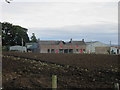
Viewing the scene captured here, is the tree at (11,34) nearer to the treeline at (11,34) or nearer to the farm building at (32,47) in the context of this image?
the treeline at (11,34)

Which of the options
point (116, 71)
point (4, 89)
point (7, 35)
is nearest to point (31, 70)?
point (4, 89)

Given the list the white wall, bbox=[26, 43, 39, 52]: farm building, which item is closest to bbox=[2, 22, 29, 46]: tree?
bbox=[26, 43, 39, 52]: farm building

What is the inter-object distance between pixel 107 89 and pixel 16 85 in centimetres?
394

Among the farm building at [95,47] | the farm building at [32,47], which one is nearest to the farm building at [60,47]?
the farm building at [32,47]

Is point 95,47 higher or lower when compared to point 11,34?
lower

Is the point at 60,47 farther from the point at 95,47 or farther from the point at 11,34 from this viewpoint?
the point at 11,34

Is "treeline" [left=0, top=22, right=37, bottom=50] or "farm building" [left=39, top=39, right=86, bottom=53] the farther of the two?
"treeline" [left=0, top=22, right=37, bottom=50]

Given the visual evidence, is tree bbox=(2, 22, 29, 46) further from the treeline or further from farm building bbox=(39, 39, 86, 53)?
farm building bbox=(39, 39, 86, 53)

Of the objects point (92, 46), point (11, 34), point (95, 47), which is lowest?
point (95, 47)

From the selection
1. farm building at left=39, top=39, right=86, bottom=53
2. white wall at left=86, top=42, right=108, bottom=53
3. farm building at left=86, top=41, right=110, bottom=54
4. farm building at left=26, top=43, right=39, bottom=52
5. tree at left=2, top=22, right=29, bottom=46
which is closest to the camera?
farm building at left=39, top=39, right=86, bottom=53

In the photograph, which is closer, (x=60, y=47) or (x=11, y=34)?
(x=60, y=47)

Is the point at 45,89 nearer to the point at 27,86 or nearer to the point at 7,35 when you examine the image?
the point at 27,86

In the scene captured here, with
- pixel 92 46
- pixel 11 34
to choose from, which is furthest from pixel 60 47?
pixel 11 34

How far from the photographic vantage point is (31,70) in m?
14.1
